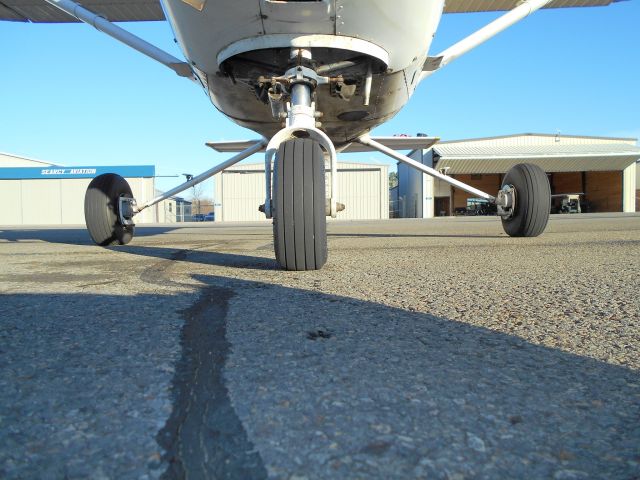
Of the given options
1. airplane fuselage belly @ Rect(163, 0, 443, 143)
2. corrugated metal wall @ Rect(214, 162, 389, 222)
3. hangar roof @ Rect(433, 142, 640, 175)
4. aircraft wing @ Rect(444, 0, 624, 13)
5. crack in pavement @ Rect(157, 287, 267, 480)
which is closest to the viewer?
crack in pavement @ Rect(157, 287, 267, 480)

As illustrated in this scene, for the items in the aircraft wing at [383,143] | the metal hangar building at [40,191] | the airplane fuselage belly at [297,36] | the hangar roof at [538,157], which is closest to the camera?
the airplane fuselage belly at [297,36]

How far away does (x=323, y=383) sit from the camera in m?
0.98

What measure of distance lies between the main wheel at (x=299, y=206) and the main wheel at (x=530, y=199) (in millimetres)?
2973

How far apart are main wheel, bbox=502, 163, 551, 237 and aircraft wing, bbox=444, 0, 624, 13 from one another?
258 cm

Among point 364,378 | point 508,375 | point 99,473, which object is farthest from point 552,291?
point 99,473

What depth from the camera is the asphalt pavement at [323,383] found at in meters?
0.70

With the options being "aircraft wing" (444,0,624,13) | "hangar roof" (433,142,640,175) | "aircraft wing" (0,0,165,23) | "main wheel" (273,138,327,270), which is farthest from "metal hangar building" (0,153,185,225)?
"main wheel" (273,138,327,270)

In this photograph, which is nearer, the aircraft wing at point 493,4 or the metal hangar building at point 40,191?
the aircraft wing at point 493,4

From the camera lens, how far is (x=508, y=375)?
1.02 m

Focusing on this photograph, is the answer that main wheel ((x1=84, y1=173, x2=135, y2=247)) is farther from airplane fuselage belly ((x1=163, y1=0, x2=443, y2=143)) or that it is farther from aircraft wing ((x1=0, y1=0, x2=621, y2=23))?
aircraft wing ((x1=0, y1=0, x2=621, y2=23))

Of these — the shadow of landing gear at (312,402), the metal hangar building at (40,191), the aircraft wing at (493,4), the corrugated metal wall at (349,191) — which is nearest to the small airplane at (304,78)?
the shadow of landing gear at (312,402)

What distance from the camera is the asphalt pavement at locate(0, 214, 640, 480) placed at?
700 mm

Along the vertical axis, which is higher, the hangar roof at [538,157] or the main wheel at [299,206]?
the hangar roof at [538,157]

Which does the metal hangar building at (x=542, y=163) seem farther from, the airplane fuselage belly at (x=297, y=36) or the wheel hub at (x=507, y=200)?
the airplane fuselage belly at (x=297, y=36)
